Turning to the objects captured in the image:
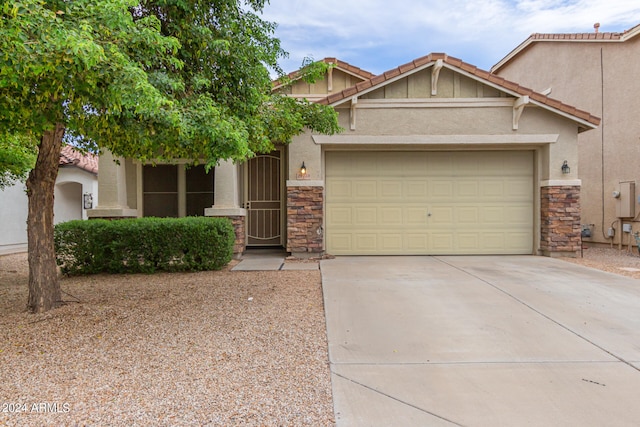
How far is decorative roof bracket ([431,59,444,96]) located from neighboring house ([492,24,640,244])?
228 inches

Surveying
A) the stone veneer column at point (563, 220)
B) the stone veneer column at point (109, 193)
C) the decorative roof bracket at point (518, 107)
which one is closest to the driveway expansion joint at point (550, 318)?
the stone veneer column at point (563, 220)

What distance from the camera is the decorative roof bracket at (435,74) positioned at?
323 inches

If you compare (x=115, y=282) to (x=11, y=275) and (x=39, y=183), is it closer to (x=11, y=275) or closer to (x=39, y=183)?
(x=39, y=183)

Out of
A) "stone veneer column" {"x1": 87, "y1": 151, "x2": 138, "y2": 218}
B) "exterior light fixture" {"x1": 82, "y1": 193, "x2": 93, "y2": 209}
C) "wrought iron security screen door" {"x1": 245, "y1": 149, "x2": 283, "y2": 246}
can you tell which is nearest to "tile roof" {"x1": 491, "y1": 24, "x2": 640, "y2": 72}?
"wrought iron security screen door" {"x1": 245, "y1": 149, "x2": 283, "y2": 246}

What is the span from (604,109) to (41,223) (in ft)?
43.9

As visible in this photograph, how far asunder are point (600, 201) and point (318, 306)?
33.8 ft

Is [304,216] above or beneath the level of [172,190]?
beneath

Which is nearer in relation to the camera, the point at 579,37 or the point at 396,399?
the point at 396,399

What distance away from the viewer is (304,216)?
27.8 ft

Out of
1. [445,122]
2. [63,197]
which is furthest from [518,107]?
[63,197]

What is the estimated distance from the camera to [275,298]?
523 centimetres

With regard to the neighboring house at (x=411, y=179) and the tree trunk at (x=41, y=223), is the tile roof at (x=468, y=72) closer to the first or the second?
the neighboring house at (x=411, y=179)

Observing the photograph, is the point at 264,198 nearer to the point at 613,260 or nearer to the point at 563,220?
the point at 563,220

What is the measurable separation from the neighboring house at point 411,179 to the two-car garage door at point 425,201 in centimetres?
2
